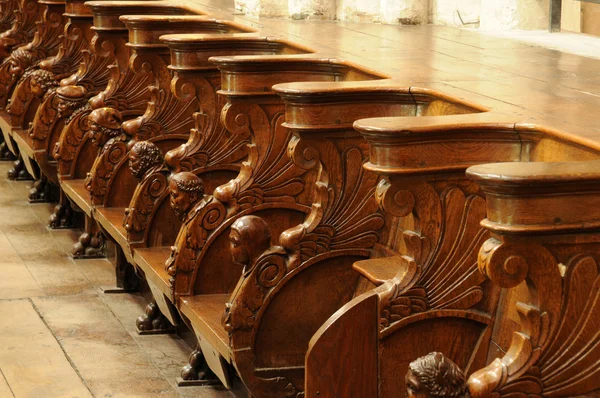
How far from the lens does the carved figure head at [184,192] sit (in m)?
4.03

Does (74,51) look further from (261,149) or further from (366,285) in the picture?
(366,285)

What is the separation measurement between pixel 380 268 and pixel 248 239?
423mm

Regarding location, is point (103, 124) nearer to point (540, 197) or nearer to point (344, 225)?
point (344, 225)

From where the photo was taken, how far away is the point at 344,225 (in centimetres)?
352

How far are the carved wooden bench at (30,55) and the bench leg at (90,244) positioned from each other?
4.55 ft

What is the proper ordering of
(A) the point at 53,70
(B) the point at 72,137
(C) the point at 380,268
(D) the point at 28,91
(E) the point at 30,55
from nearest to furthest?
1. (C) the point at 380,268
2. (B) the point at 72,137
3. (A) the point at 53,70
4. (D) the point at 28,91
5. (E) the point at 30,55

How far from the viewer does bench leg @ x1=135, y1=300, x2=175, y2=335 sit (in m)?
4.93

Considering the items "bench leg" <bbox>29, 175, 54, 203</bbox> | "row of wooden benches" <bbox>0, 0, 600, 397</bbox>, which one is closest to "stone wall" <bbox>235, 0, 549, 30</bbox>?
"row of wooden benches" <bbox>0, 0, 600, 397</bbox>

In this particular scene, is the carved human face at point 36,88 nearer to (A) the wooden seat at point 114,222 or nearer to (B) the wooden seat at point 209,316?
(A) the wooden seat at point 114,222

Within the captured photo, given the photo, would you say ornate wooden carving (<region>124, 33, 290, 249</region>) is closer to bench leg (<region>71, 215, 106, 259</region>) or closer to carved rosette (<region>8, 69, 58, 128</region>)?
bench leg (<region>71, 215, 106, 259</region>)

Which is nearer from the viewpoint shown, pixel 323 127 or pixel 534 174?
pixel 534 174

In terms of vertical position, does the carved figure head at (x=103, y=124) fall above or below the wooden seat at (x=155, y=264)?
above

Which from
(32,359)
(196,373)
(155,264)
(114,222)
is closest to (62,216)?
(114,222)

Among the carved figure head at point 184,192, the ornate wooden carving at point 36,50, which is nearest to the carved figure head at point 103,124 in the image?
the carved figure head at point 184,192
